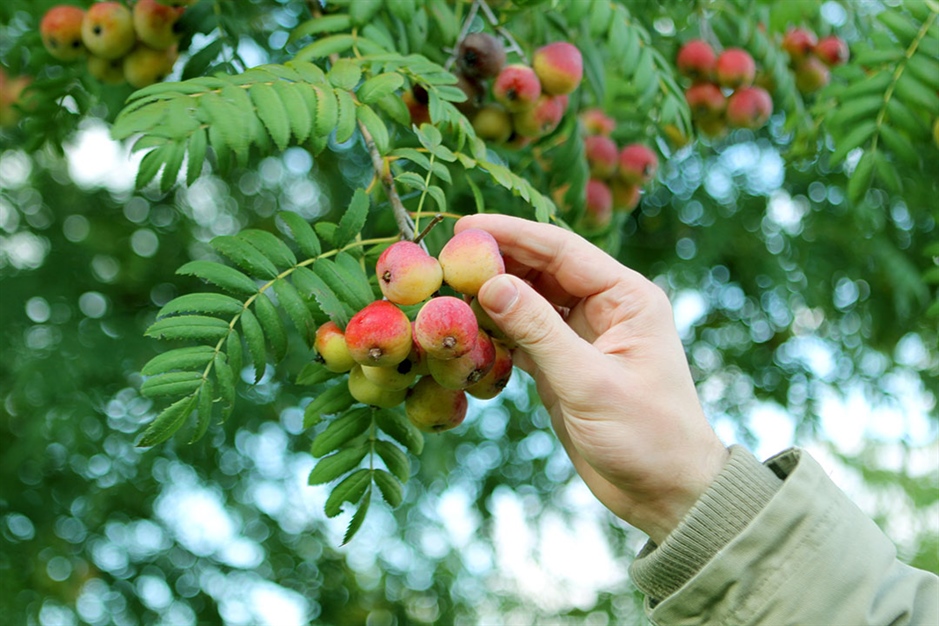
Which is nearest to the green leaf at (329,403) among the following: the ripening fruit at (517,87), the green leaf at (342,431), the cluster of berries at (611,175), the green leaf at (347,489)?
the green leaf at (342,431)

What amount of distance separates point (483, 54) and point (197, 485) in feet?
8.57

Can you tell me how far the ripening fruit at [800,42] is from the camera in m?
3.12

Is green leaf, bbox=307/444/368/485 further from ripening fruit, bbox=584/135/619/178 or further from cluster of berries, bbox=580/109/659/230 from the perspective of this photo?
ripening fruit, bbox=584/135/619/178

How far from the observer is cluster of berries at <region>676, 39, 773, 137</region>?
9.41 feet

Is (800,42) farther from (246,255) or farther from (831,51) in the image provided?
(246,255)

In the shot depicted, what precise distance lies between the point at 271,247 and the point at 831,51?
7.52 feet

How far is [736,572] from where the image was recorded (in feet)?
Result: 4.75

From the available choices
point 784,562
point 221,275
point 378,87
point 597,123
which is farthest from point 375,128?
point 597,123

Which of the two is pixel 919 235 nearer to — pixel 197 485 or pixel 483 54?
pixel 483 54

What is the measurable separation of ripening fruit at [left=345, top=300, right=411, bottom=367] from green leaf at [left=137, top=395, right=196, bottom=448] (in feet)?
0.96

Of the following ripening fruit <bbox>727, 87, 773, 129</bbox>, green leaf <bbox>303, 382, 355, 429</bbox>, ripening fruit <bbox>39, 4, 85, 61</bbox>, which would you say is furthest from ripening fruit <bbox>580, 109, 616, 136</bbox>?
Answer: green leaf <bbox>303, 382, 355, 429</bbox>

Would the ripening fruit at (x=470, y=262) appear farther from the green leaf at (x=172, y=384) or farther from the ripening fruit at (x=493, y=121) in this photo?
the ripening fruit at (x=493, y=121)

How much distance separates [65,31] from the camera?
2.34m

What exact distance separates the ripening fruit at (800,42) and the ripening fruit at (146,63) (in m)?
2.06
